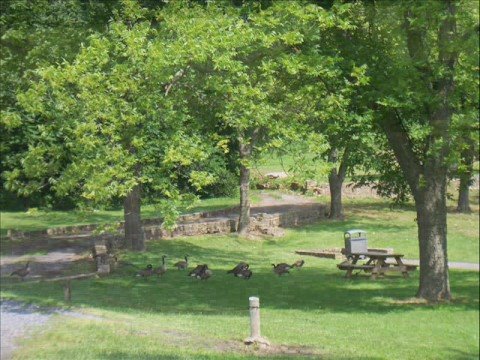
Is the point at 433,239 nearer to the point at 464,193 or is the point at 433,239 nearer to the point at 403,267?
the point at 464,193

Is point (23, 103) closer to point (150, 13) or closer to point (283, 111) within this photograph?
point (150, 13)

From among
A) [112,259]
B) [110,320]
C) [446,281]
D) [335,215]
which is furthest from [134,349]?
[335,215]

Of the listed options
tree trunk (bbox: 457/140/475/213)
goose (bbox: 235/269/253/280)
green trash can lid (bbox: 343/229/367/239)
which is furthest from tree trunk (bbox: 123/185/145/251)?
tree trunk (bbox: 457/140/475/213)

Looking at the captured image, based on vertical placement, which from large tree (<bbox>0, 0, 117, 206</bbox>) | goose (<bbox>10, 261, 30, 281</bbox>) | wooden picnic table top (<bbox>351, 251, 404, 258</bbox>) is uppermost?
large tree (<bbox>0, 0, 117, 206</bbox>)

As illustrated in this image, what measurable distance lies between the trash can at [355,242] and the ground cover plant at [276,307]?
70 cm

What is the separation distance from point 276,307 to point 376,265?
4.04 metres

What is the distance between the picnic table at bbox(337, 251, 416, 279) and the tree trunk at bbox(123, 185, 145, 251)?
5696 millimetres

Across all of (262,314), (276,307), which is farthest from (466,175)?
(276,307)

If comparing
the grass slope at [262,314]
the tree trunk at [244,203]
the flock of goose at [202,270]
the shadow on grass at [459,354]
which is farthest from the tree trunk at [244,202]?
the shadow on grass at [459,354]

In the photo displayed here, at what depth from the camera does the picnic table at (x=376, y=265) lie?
62.9 ft

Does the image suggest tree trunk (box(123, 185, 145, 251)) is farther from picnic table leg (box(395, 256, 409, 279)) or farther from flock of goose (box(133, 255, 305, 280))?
picnic table leg (box(395, 256, 409, 279))

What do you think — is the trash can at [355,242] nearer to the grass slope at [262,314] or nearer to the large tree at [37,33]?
the grass slope at [262,314]

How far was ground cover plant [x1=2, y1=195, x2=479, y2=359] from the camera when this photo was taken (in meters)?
11.5

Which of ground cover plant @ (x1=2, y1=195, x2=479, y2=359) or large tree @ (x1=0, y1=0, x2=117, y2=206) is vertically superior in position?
large tree @ (x1=0, y1=0, x2=117, y2=206)
